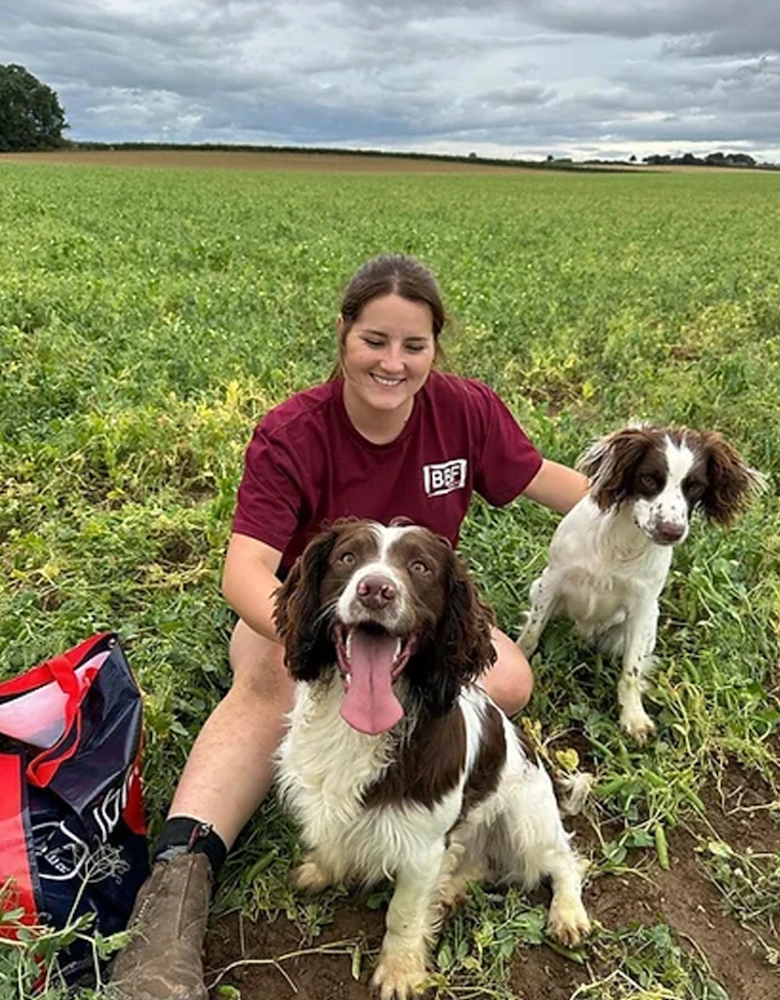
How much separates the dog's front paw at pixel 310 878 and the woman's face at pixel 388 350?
4.76 feet

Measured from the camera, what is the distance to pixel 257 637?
312 centimetres

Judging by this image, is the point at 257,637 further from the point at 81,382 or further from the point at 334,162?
the point at 334,162

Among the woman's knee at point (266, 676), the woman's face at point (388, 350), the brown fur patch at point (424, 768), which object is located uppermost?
the woman's face at point (388, 350)

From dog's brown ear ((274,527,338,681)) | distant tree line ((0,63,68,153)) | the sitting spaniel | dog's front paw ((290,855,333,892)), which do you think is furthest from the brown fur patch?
distant tree line ((0,63,68,153))

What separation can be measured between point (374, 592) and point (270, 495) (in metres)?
0.95

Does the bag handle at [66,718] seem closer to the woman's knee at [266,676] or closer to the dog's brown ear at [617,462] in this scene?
the woman's knee at [266,676]

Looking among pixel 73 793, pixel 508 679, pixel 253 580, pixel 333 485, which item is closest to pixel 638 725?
pixel 508 679

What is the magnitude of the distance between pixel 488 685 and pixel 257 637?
0.81 m

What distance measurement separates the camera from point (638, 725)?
353cm

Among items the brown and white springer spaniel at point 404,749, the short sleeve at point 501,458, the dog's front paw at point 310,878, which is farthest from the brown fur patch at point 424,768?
the short sleeve at point 501,458

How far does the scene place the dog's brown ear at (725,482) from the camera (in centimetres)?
343

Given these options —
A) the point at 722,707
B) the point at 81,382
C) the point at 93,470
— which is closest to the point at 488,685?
the point at 722,707

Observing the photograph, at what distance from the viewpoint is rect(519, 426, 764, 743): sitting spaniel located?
11.1 ft

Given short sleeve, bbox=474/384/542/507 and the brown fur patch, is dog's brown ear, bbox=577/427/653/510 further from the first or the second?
the brown fur patch
